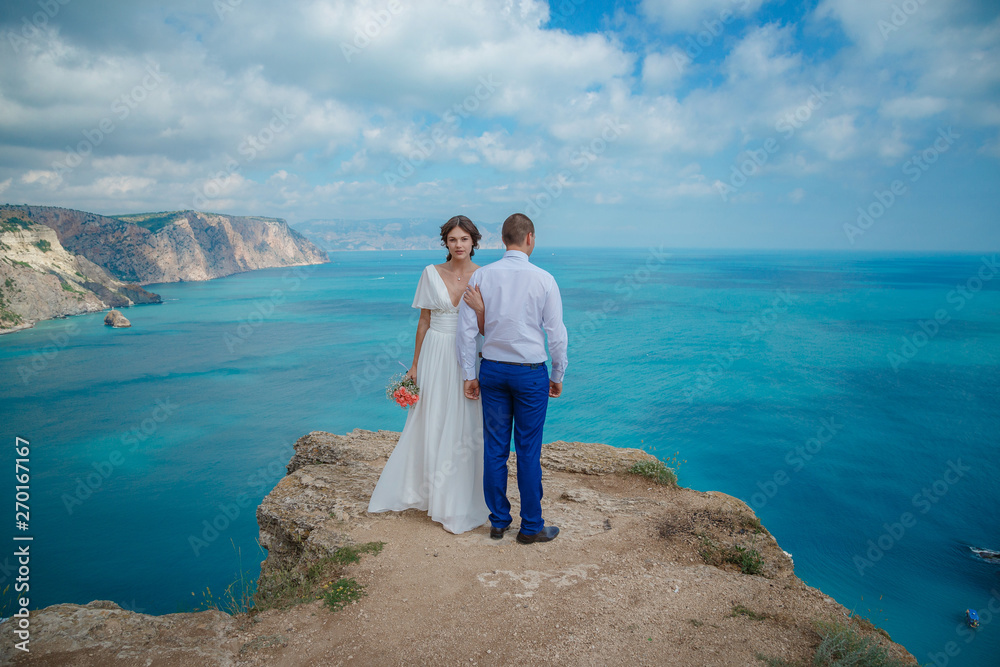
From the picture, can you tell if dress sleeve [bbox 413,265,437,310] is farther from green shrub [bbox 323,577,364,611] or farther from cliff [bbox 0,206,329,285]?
cliff [bbox 0,206,329,285]

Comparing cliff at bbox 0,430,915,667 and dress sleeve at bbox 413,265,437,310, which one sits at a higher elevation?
dress sleeve at bbox 413,265,437,310

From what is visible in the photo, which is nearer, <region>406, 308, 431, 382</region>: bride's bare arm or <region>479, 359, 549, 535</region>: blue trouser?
<region>479, 359, 549, 535</region>: blue trouser

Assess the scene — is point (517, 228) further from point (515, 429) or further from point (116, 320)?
point (116, 320)

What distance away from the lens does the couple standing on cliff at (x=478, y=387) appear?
4.12 metres

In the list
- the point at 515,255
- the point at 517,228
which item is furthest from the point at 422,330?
the point at 517,228

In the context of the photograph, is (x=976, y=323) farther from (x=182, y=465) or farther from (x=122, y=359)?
(x=122, y=359)

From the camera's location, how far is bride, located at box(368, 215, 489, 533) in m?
4.74

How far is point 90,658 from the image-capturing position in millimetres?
3053

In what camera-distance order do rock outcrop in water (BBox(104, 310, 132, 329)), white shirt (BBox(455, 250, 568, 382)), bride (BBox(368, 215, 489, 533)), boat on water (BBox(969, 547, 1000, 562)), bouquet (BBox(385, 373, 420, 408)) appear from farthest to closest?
rock outcrop in water (BBox(104, 310, 132, 329)) → boat on water (BBox(969, 547, 1000, 562)) → bouquet (BBox(385, 373, 420, 408)) → bride (BBox(368, 215, 489, 533)) → white shirt (BBox(455, 250, 568, 382))

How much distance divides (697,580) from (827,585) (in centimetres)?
1804

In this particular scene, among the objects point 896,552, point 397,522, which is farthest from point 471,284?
point 896,552

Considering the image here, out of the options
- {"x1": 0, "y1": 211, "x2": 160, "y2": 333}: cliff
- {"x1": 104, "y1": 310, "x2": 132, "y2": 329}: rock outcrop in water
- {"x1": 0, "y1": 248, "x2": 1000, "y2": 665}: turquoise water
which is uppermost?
{"x1": 0, "y1": 211, "x2": 160, "y2": 333}: cliff

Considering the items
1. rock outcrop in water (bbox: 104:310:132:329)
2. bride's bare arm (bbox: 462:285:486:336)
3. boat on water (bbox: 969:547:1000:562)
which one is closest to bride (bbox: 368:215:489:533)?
bride's bare arm (bbox: 462:285:486:336)

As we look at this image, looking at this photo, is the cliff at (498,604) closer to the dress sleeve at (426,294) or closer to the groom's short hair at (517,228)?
the dress sleeve at (426,294)
